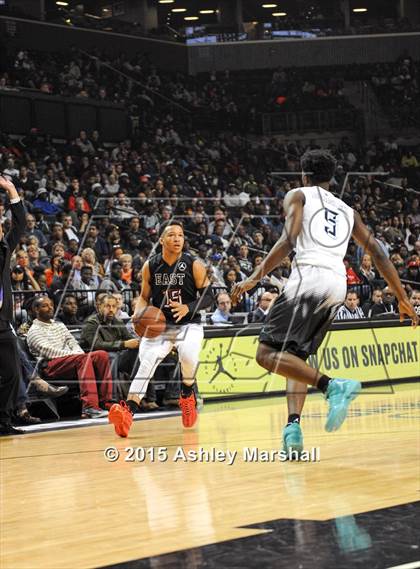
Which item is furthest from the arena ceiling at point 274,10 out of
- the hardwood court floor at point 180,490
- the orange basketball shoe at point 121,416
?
the orange basketball shoe at point 121,416

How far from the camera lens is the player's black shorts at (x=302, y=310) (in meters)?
7.48

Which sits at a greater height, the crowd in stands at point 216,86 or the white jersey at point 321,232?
the crowd in stands at point 216,86

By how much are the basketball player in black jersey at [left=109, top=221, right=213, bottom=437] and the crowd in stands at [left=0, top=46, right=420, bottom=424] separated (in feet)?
6.65

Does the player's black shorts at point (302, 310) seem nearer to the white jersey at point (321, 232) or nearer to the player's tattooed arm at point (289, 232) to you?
the white jersey at point (321, 232)

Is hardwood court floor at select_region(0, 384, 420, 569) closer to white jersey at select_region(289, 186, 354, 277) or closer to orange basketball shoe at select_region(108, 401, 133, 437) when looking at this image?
orange basketball shoe at select_region(108, 401, 133, 437)

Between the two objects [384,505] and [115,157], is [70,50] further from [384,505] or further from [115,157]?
[384,505]

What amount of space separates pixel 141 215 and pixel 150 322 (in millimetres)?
9288

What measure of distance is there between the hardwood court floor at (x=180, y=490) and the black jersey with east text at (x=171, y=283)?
1279 millimetres

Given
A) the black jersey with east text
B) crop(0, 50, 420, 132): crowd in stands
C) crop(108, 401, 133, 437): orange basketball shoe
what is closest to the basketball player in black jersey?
the black jersey with east text

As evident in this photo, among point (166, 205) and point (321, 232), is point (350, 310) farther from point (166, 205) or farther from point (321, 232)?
Answer: point (321, 232)

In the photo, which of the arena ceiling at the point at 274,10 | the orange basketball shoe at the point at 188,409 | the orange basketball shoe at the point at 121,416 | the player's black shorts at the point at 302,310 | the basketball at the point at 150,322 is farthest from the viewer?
the arena ceiling at the point at 274,10

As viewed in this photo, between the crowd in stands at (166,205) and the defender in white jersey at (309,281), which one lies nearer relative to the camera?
the defender in white jersey at (309,281)

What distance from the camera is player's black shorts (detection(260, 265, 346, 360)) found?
24.5 feet

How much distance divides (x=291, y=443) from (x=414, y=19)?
34126mm
